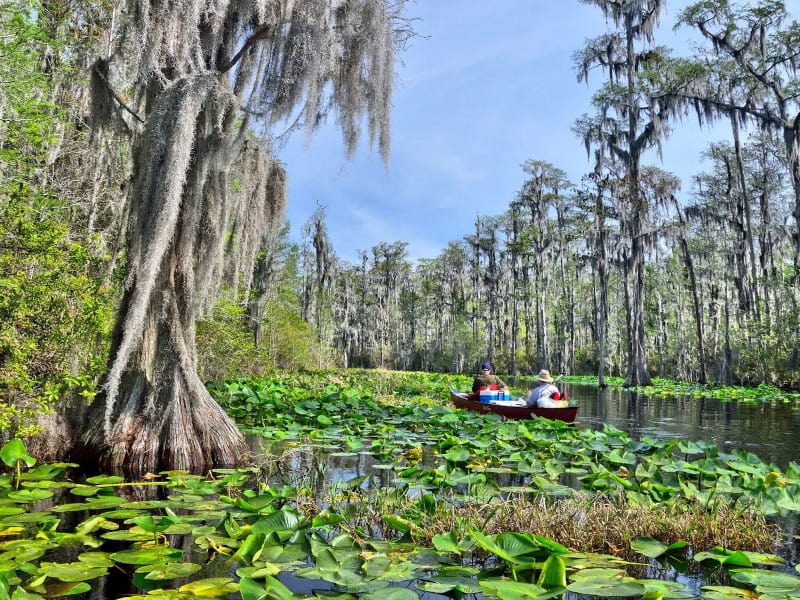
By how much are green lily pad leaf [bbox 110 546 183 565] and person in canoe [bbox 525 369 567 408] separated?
8.34 metres

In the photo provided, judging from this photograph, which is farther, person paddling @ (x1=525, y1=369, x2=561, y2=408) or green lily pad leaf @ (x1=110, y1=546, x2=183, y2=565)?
person paddling @ (x1=525, y1=369, x2=561, y2=408)

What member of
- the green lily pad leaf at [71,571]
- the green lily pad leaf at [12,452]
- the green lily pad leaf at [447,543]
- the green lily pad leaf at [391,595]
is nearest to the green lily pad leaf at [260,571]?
the green lily pad leaf at [391,595]

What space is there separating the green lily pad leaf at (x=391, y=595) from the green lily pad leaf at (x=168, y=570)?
1.03 meters

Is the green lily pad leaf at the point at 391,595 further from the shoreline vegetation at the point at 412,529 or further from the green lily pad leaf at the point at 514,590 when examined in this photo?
the green lily pad leaf at the point at 514,590

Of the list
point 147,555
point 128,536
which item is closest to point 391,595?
point 147,555

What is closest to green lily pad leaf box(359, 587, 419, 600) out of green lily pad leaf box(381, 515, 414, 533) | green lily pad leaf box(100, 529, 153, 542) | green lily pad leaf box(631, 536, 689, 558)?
green lily pad leaf box(381, 515, 414, 533)

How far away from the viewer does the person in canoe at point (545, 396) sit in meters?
10.4

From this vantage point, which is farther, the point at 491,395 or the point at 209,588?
the point at 491,395

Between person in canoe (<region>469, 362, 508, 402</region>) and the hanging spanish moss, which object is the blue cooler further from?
the hanging spanish moss

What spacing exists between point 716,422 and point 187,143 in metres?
12.8

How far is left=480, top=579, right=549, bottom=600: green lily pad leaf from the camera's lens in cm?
233

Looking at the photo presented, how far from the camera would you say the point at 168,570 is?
9.36ft

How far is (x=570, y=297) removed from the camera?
41812mm

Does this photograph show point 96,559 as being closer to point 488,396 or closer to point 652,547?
point 652,547
